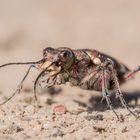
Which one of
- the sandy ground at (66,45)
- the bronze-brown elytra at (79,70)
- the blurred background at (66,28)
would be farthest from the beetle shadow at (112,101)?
the blurred background at (66,28)

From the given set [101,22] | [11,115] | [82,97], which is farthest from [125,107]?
[101,22]

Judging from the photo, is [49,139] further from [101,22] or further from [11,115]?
[101,22]

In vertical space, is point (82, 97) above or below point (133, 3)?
below

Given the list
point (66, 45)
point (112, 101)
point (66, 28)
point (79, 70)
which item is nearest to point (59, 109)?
point (79, 70)

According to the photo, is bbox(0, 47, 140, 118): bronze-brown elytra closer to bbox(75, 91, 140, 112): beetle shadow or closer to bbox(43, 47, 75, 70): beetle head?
bbox(43, 47, 75, 70): beetle head

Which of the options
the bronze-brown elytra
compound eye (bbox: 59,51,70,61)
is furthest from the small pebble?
compound eye (bbox: 59,51,70,61)
